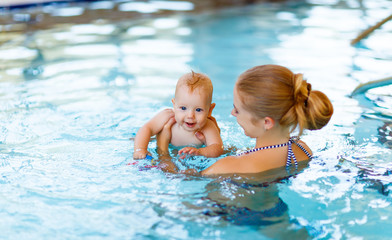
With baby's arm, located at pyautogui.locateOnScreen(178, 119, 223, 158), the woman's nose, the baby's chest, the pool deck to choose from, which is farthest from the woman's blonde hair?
the pool deck

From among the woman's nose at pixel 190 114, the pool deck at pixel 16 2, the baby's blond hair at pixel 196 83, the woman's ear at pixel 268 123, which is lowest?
the woman's nose at pixel 190 114

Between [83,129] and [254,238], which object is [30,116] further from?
[254,238]

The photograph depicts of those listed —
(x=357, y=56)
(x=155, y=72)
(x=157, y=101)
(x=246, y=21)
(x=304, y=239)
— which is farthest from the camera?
(x=246, y=21)

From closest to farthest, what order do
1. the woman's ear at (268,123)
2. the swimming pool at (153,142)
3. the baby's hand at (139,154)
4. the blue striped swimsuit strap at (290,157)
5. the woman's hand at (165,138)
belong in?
1. the swimming pool at (153,142)
2. the woman's ear at (268,123)
3. the blue striped swimsuit strap at (290,157)
4. the baby's hand at (139,154)
5. the woman's hand at (165,138)

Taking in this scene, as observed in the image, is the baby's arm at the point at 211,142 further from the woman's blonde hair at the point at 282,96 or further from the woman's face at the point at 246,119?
the woman's blonde hair at the point at 282,96

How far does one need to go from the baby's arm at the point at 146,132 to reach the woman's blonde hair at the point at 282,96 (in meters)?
0.93

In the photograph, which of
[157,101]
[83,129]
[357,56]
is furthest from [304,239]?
[357,56]

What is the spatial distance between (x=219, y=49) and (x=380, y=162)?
12.3ft

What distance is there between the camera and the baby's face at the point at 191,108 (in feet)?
9.84

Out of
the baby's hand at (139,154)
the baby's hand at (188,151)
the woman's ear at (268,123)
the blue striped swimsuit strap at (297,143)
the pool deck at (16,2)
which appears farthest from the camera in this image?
the pool deck at (16,2)

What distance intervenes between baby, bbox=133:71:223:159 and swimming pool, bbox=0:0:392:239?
0.13m

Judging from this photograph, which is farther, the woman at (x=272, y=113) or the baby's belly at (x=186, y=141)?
the baby's belly at (x=186, y=141)

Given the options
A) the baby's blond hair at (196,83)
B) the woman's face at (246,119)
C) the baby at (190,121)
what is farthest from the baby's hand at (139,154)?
the woman's face at (246,119)

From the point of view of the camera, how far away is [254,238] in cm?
234
